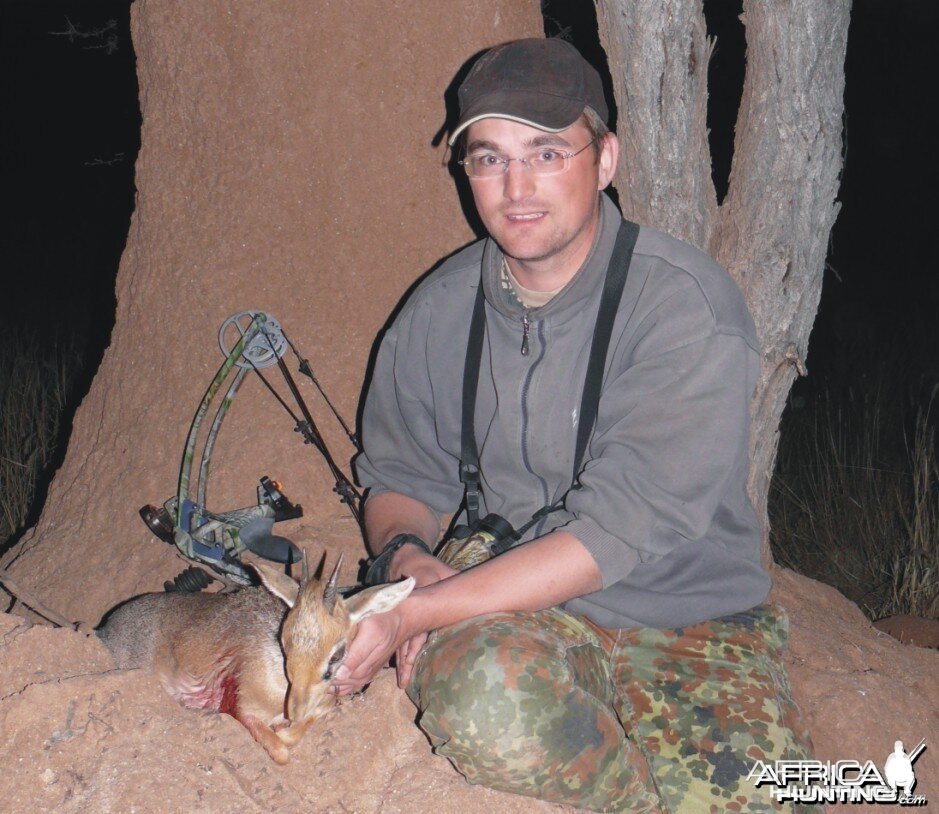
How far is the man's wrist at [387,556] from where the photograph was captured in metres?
3.19

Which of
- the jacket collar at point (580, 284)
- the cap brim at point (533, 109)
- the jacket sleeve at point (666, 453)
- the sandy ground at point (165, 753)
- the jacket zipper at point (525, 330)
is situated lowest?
the sandy ground at point (165, 753)

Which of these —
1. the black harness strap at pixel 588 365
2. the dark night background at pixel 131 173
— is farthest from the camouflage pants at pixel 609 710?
the dark night background at pixel 131 173

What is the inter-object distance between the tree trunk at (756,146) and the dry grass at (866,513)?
2498 mm

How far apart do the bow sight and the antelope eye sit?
2.98 ft

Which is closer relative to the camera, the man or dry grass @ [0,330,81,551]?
the man

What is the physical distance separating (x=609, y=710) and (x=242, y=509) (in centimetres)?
174

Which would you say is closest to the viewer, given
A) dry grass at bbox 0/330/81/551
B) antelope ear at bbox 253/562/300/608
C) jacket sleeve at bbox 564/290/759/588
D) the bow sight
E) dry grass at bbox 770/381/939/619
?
antelope ear at bbox 253/562/300/608

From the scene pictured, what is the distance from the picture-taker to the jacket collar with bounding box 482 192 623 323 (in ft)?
10.4

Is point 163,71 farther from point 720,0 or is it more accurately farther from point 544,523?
point 720,0

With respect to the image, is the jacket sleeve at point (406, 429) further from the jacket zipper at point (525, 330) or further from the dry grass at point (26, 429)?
the dry grass at point (26, 429)

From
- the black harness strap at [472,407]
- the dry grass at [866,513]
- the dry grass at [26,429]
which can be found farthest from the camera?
the dry grass at [26,429]

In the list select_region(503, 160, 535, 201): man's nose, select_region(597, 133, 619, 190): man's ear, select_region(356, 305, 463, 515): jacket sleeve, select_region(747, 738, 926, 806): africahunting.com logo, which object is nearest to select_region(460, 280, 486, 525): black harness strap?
select_region(356, 305, 463, 515): jacket sleeve

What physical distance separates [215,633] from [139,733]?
45cm

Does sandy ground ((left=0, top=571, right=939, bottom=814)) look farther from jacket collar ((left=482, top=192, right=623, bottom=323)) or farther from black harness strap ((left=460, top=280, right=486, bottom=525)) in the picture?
jacket collar ((left=482, top=192, right=623, bottom=323))
